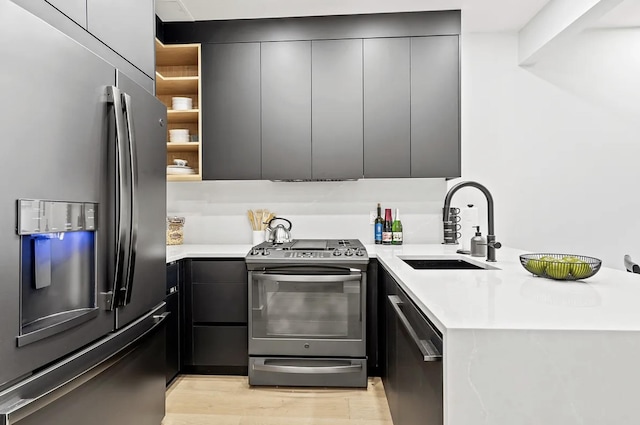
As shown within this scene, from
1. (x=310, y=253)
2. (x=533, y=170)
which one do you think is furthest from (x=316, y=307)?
(x=533, y=170)

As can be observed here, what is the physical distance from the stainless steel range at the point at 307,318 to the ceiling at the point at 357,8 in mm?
1666

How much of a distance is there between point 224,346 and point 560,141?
9.30 feet

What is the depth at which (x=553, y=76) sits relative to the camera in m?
2.83

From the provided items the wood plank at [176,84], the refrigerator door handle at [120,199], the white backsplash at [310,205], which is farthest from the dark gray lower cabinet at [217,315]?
the wood plank at [176,84]

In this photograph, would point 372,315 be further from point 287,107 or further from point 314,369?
point 287,107

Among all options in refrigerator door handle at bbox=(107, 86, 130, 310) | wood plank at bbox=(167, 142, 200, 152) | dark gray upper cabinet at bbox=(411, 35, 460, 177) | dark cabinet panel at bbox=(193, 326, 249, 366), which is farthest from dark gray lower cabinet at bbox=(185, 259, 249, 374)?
dark gray upper cabinet at bbox=(411, 35, 460, 177)

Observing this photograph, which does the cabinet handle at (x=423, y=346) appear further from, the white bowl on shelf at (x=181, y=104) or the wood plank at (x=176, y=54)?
the wood plank at (x=176, y=54)

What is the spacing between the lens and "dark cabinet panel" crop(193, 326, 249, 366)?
243cm

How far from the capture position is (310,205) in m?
2.98

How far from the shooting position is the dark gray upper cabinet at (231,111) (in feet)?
8.76

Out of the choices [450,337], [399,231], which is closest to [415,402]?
[450,337]

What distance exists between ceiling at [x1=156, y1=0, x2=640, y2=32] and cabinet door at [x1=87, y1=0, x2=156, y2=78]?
40.2 inches

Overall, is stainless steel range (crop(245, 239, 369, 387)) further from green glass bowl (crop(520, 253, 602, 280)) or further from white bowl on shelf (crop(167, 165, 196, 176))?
green glass bowl (crop(520, 253, 602, 280))

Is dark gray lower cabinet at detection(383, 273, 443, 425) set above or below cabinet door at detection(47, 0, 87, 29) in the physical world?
below
